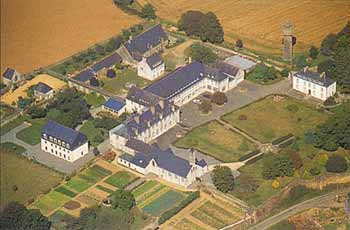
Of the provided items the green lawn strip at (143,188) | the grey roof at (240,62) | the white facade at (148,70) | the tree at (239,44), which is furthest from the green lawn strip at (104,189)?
the tree at (239,44)

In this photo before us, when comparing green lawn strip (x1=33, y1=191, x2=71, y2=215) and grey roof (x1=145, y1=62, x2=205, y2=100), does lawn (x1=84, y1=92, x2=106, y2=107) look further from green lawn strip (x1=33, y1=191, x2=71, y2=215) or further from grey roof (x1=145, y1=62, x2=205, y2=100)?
green lawn strip (x1=33, y1=191, x2=71, y2=215)

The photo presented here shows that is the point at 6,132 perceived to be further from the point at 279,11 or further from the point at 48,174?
the point at 279,11

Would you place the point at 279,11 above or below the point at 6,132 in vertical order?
above

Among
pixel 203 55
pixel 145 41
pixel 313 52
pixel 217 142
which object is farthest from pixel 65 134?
pixel 313 52

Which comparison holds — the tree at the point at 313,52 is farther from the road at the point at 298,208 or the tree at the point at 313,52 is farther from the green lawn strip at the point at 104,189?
the green lawn strip at the point at 104,189

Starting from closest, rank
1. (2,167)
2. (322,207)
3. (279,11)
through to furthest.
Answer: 1. (322,207)
2. (2,167)
3. (279,11)

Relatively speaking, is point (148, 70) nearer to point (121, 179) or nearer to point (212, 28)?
point (212, 28)

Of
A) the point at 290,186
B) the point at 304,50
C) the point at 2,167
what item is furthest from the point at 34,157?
the point at 304,50
